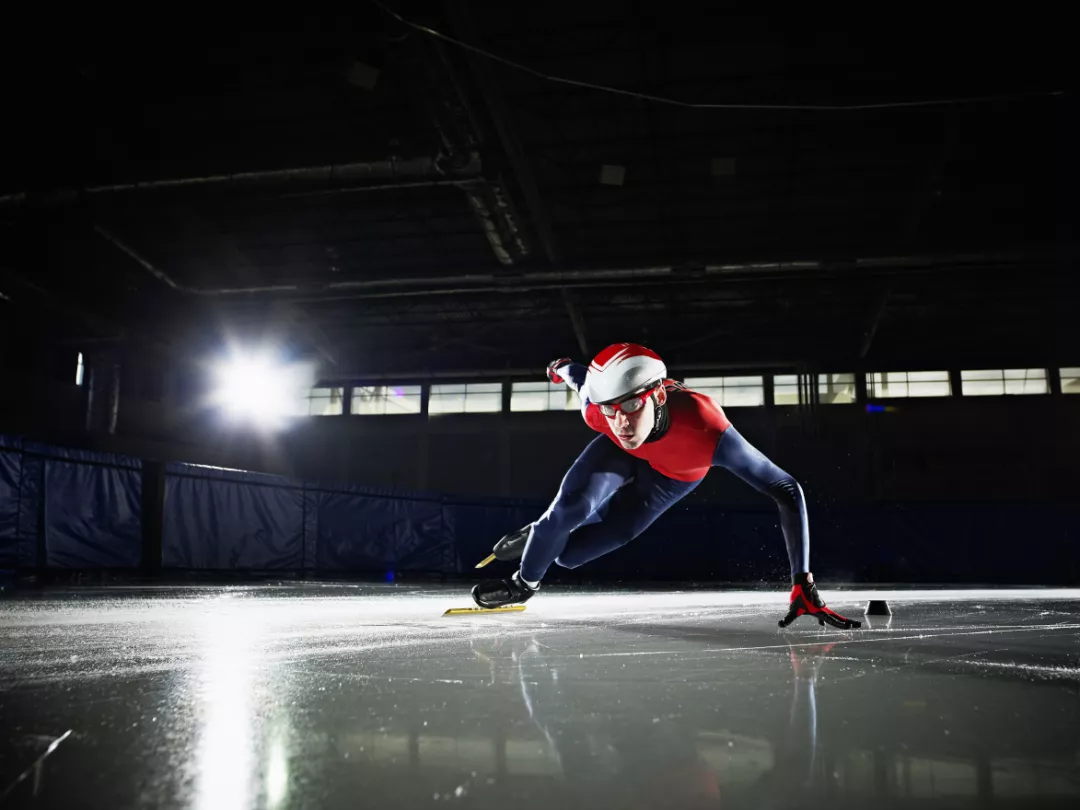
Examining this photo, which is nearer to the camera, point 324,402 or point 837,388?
point 837,388

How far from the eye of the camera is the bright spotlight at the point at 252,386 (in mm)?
16625

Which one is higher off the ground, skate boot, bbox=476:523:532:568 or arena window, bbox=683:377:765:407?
arena window, bbox=683:377:765:407

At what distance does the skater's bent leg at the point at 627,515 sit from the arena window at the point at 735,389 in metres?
14.4

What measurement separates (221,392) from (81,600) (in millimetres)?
12369

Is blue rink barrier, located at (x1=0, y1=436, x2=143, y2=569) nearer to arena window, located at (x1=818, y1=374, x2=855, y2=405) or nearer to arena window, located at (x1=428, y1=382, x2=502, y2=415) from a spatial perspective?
arena window, located at (x1=428, y1=382, x2=502, y2=415)

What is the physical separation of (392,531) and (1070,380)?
53.4ft

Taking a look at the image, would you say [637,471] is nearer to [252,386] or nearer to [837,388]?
[252,386]

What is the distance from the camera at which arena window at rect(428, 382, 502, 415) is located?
1934cm

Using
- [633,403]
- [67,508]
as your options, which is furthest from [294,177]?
[633,403]

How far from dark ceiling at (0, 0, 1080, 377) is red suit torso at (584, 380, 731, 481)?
5649mm

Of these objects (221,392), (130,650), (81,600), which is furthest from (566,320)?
(130,650)

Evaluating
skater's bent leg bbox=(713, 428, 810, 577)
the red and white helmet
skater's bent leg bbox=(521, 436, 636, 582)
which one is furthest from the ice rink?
the red and white helmet

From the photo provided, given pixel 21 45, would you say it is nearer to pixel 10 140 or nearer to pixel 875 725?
pixel 10 140

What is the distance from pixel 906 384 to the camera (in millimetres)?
17844
